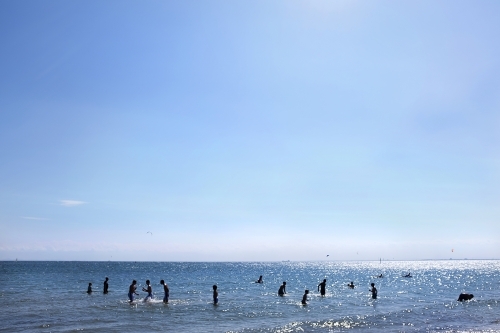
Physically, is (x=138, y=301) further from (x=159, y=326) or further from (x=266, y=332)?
(x=266, y=332)

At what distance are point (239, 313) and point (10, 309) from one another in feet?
47.4

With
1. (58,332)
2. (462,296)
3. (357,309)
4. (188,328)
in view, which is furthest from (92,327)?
(462,296)

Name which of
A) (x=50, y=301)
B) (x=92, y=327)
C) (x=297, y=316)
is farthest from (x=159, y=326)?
(x=50, y=301)

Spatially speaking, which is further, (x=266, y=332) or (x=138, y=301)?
(x=138, y=301)

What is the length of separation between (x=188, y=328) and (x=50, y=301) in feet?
51.1

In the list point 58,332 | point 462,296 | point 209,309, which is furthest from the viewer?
point 462,296

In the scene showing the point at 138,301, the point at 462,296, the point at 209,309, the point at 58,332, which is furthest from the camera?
the point at 462,296

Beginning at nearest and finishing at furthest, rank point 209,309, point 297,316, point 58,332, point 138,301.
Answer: point 58,332 → point 297,316 → point 209,309 → point 138,301

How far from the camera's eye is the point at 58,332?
18578 mm

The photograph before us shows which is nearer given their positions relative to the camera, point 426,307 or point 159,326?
point 159,326

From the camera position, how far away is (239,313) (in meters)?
25.4

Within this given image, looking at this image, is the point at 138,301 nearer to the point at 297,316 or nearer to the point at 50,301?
the point at 50,301

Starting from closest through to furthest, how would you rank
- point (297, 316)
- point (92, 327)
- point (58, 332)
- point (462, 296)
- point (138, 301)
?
point (58, 332) → point (92, 327) → point (297, 316) → point (138, 301) → point (462, 296)

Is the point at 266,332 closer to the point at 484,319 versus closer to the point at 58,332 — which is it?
the point at 58,332
